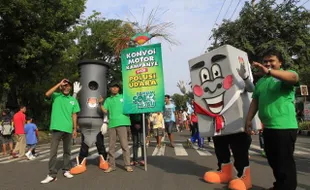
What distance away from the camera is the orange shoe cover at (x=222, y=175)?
531 cm

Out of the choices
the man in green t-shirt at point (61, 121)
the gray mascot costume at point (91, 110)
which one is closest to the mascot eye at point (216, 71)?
the man in green t-shirt at point (61, 121)

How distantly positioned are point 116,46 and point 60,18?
1216 cm

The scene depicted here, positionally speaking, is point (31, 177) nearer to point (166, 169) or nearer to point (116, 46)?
point (166, 169)

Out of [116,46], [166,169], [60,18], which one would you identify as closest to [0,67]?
[60,18]

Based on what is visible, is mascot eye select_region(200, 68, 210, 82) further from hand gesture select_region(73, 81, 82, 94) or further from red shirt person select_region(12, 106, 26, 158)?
red shirt person select_region(12, 106, 26, 158)

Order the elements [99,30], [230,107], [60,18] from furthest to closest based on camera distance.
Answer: [99,30] < [60,18] < [230,107]

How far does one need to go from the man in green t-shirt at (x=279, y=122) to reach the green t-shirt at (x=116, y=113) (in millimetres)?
3269

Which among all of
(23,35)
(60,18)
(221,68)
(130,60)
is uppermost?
(60,18)

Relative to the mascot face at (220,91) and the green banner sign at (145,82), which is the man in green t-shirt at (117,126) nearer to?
the green banner sign at (145,82)

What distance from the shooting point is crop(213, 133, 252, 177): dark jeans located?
4.92 m

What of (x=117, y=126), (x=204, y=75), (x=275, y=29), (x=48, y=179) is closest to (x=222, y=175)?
(x=204, y=75)

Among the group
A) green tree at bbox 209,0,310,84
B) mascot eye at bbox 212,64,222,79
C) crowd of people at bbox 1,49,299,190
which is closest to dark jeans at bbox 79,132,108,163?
crowd of people at bbox 1,49,299,190

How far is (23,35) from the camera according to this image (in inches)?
672

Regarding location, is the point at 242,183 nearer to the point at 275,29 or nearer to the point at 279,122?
the point at 279,122
